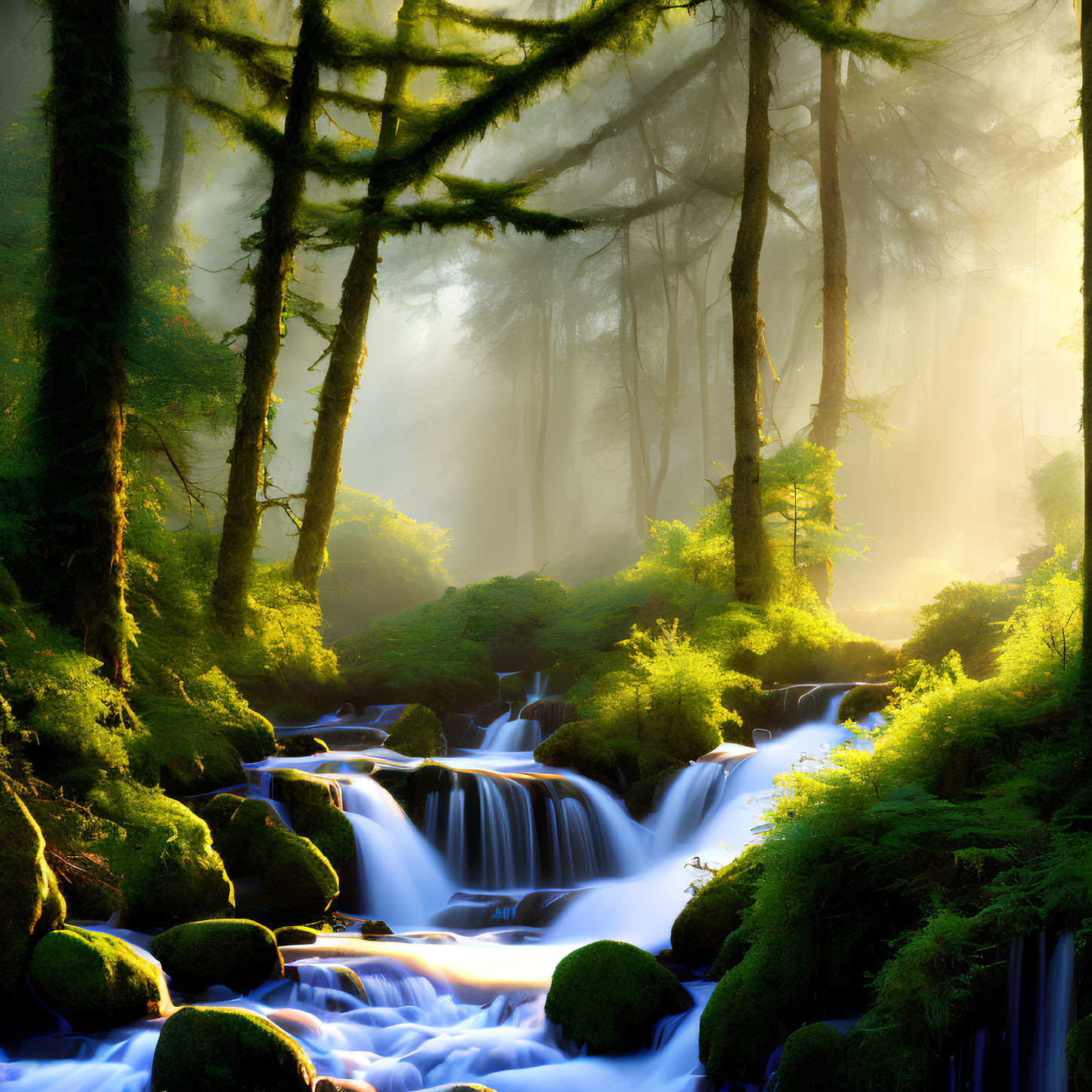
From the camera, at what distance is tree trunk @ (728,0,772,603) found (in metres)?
13.1

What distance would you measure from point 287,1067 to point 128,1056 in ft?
3.20

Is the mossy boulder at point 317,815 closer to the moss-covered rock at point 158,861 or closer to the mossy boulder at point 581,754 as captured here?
the moss-covered rock at point 158,861

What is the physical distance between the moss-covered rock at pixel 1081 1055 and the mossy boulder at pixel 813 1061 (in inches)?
38.9

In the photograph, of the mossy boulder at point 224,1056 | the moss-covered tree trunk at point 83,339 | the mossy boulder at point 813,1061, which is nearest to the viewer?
the mossy boulder at point 813,1061

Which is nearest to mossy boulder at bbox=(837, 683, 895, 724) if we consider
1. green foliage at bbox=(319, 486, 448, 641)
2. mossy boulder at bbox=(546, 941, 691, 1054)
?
mossy boulder at bbox=(546, 941, 691, 1054)

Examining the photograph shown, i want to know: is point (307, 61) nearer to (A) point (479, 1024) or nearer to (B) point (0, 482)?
(B) point (0, 482)

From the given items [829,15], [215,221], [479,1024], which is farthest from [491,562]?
[479,1024]

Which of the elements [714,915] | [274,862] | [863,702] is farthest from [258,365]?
[863,702]

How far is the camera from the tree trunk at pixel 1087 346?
537 cm

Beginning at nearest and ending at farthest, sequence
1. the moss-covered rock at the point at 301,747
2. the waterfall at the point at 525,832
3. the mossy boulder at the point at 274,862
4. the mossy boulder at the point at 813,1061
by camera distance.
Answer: the mossy boulder at the point at 813,1061 < the mossy boulder at the point at 274,862 < the waterfall at the point at 525,832 < the moss-covered rock at the point at 301,747

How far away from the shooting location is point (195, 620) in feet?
30.8

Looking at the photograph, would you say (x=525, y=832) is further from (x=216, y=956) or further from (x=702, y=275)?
(x=702, y=275)

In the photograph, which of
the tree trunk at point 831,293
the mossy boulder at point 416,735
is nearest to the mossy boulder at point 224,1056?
the mossy boulder at point 416,735

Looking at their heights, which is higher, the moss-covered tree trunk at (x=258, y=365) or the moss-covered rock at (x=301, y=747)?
the moss-covered tree trunk at (x=258, y=365)
